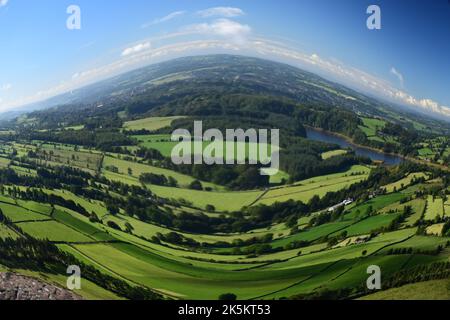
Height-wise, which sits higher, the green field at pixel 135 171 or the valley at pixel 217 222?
the green field at pixel 135 171

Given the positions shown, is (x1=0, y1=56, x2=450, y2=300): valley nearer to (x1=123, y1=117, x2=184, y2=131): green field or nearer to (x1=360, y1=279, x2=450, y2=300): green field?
(x1=360, y1=279, x2=450, y2=300): green field

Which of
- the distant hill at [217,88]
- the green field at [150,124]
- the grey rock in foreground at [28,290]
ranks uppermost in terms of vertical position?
the distant hill at [217,88]

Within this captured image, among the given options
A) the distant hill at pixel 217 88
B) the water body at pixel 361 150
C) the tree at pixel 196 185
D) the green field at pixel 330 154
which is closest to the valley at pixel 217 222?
the tree at pixel 196 185

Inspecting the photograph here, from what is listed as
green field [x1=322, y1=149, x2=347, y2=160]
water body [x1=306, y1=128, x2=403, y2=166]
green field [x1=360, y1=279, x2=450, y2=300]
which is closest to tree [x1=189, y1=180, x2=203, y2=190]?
green field [x1=360, y1=279, x2=450, y2=300]

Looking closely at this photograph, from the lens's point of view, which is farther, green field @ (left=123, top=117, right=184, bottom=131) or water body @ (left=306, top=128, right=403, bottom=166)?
green field @ (left=123, top=117, right=184, bottom=131)

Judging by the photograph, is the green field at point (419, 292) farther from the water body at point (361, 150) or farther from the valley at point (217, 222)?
the water body at point (361, 150)

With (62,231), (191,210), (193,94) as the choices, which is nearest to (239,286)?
(62,231)

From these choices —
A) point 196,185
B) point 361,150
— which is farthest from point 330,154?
point 196,185
